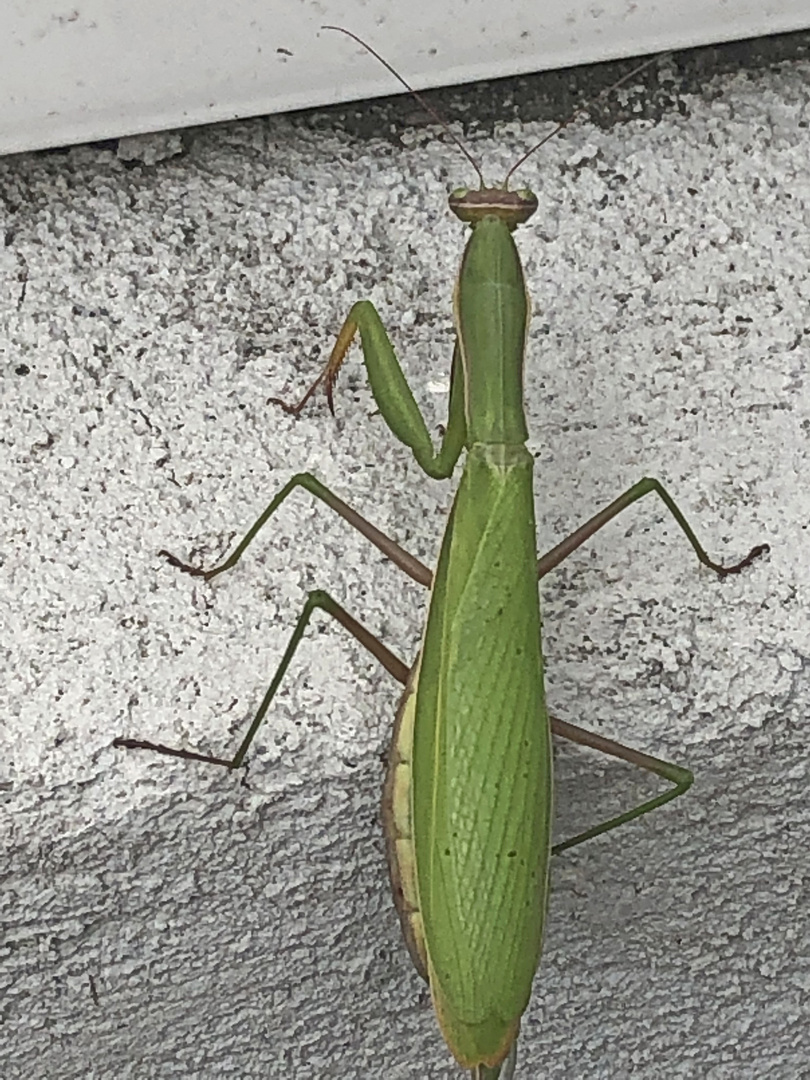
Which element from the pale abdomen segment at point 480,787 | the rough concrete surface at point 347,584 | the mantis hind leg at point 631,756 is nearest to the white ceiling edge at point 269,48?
the rough concrete surface at point 347,584

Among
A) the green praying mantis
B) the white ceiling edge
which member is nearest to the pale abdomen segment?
the green praying mantis

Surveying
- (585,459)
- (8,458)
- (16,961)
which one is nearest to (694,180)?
(585,459)

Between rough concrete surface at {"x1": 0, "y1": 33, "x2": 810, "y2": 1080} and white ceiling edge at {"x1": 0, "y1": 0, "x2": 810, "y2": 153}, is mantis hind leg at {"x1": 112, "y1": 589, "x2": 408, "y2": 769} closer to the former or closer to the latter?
rough concrete surface at {"x1": 0, "y1": 33, "x2": 810, "y2": 1080}

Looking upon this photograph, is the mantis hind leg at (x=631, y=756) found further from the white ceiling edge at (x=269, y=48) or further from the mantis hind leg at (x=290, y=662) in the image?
the white ceiling edge at (x=269, y=48)

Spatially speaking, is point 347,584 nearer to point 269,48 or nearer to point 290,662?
point 290,662

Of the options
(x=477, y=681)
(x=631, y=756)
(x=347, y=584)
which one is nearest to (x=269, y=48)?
(x=347, y=584)

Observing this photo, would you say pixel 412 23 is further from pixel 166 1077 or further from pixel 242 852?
pixel 166 1077
